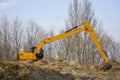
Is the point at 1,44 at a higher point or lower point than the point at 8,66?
higher

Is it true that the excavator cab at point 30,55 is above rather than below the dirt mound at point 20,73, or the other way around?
above

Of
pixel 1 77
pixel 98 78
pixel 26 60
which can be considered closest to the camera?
pixel 1 77

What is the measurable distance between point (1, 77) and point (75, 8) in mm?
26918

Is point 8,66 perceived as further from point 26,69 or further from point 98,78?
point 98,78

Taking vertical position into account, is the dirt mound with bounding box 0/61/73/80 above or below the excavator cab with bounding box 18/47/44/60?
below

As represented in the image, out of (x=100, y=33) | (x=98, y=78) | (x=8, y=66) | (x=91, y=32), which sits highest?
(x=100, y=33)

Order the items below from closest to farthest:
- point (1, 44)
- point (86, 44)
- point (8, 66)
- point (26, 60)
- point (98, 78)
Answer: point (8, 66) < point (98, 78) < point (26, 60) < point (86, 44) < point (1, 44)

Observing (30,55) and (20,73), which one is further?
(30,55)

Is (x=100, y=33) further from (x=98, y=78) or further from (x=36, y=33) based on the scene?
(x=98, y=78)

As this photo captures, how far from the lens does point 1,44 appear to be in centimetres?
3944

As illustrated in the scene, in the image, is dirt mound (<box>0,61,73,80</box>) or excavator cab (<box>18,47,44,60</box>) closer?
dirt mound (<box>0,61,73,80</box>)

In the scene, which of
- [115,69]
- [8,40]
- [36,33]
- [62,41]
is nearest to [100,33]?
[62,41]

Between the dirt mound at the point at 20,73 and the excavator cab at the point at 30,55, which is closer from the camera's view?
the dirt mound at the point at 20,73

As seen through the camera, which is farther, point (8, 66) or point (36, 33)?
point (36, 33)
